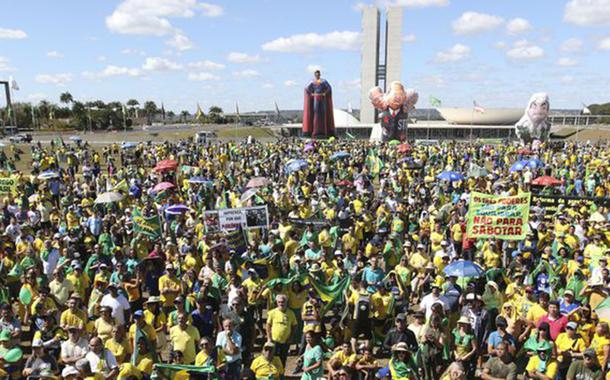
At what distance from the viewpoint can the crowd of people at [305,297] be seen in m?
5.84

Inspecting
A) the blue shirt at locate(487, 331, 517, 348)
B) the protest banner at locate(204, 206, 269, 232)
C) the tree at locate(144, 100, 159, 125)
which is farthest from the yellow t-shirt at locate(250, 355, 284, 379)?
the tree at locate(144, 100, 159, 125)

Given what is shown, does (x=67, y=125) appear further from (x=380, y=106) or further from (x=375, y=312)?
(x=375, y=312)

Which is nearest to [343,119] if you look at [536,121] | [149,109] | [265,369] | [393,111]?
[393,111]

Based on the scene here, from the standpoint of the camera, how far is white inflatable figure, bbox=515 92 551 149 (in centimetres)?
4634

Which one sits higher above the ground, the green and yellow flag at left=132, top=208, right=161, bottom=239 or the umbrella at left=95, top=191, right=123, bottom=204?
the umbrella at left=95, top=191, right=123, bottom=204

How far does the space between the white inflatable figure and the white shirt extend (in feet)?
148

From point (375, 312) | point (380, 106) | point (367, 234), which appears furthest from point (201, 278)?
point (380, 106)

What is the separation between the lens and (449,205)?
13992 millimetres

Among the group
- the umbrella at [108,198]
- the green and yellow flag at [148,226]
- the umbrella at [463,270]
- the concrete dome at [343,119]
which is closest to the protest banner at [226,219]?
the green and yellow flag at [148,226]

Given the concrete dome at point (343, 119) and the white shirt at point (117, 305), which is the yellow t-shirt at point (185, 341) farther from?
the concrete dome at point (343, 119)

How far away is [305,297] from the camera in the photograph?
7660 mm

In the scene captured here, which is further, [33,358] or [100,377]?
[33,358]

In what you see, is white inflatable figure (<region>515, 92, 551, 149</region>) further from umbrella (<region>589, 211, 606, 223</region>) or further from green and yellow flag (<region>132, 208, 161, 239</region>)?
green and yellow flag (<region>132, 208, 161, 239</region>)

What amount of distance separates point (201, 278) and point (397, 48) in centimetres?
7775
